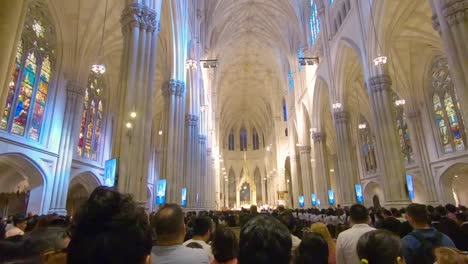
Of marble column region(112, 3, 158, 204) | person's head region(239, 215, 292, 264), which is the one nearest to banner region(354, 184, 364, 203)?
marble column region(112, 3, 158, 204)

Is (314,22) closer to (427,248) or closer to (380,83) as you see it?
(380,83)

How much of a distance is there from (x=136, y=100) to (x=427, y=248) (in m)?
8.32

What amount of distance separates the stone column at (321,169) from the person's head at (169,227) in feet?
76.1

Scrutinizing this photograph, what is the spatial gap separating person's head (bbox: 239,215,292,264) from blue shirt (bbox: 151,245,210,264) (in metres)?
0.68

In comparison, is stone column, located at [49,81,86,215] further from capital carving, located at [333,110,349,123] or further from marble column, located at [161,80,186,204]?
capital carving, located at [333,110,349,123]

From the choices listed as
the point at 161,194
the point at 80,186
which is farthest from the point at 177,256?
the point at 80,186

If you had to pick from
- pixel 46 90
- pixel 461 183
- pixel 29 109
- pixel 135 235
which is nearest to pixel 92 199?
pixel 135 235

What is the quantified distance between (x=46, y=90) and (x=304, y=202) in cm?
2440

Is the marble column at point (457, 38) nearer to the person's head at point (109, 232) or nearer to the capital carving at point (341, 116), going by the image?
the person's head at point (109, 232)

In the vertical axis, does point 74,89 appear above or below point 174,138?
above

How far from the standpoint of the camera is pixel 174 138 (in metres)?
14.9

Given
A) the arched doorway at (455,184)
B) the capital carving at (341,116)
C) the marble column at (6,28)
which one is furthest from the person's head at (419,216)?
the arched doorway at (455,184)

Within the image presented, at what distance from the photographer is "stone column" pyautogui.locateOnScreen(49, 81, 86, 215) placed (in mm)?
15508

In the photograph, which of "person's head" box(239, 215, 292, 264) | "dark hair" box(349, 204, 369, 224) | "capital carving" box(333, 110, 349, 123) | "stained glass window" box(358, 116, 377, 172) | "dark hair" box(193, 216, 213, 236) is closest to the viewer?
"person's head" box(239, 215, 292, 264)
